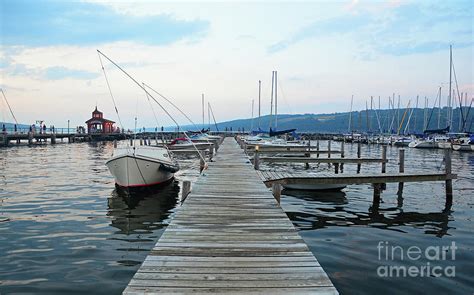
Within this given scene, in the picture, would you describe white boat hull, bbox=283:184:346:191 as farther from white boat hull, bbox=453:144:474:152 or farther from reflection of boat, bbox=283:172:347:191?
white boat hull, bbox=453:144:474:152

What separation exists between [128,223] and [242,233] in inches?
248

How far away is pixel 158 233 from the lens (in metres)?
10.8

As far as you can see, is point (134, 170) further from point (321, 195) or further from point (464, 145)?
point (464, 145)

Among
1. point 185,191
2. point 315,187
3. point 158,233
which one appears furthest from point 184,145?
point 185,191

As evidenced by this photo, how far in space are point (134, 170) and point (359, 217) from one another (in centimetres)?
1011

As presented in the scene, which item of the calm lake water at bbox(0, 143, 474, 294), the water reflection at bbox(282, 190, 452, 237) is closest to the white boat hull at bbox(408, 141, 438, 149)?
the calm lake water at bbox(0, 143, 474, 294)

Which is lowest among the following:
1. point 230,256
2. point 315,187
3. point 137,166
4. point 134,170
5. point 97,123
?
point 315,187

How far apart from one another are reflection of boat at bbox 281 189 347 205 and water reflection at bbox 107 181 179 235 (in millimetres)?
5817

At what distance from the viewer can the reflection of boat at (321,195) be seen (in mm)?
16078

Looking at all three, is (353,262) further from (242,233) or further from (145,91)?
(145,91)

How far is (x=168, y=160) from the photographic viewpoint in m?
19.1

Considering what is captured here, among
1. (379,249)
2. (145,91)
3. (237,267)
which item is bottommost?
(379,249)

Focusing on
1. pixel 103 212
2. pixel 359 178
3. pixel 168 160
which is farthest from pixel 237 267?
pixel 168 160

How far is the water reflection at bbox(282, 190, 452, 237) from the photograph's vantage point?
11945 millimetres
